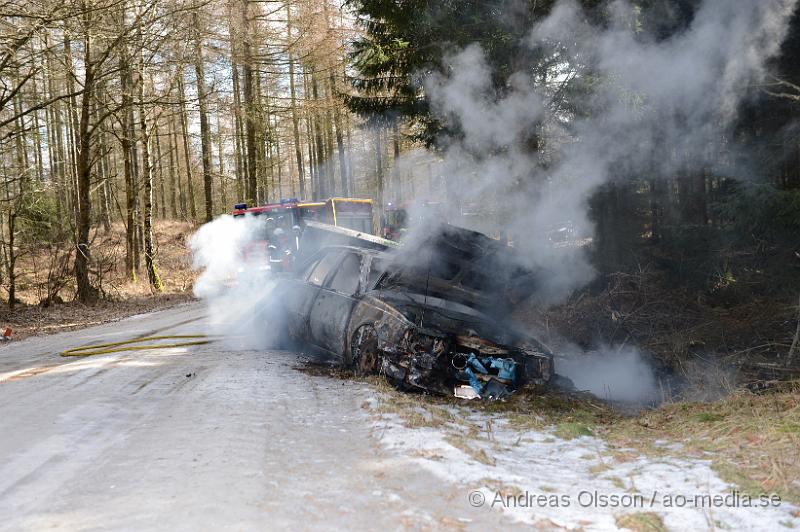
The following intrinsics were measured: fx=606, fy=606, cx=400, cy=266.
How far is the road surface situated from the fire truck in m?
7.43

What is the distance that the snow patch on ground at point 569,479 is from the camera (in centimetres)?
306

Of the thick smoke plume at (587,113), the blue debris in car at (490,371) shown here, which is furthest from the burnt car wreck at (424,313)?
the thick smoke plume at (587,113)

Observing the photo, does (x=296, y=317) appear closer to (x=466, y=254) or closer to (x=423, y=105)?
(x=466, y=254)

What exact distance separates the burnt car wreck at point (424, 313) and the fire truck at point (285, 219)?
5891 millimetres

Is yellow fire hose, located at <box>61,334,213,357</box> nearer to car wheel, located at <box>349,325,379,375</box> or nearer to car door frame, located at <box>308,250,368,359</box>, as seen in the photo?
car door frame, located at <box>308,250,368,359</box>

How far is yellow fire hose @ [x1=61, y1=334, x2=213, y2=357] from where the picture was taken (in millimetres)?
7796

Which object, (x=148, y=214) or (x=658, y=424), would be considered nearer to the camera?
(x=658, y=424)

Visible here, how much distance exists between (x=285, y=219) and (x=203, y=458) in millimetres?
11483

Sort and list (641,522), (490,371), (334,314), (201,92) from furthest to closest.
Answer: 1. (201,92)
2. (334,314)
3. (490,371)
4. (641,522)

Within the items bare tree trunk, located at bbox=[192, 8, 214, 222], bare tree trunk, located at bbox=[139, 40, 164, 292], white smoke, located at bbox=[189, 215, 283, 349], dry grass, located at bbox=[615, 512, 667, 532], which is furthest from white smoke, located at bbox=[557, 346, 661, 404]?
bare tree trunk, located at bbox=[139, 40, 164, 292]

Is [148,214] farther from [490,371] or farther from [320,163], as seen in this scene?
[320,163]

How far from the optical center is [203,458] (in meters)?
3.80

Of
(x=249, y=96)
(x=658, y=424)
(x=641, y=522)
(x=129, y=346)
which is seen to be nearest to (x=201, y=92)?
(x=249, y=96)

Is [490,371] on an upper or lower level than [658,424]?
upper
